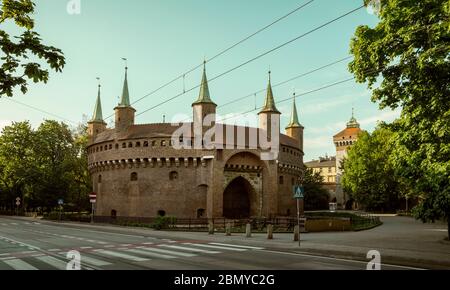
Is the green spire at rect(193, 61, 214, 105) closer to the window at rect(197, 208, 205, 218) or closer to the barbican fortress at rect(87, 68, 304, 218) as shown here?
the barbican fortress at rect(87, 68, 304, 218)

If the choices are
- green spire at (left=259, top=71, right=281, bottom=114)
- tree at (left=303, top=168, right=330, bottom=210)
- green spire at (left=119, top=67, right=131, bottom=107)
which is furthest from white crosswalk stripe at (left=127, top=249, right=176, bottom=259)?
tree at (left=303, top=168, right=330, bottom=210)

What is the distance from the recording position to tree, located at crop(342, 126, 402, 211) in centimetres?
6053

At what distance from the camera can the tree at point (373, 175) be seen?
60.5m

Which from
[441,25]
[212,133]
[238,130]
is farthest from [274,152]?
[441,25]

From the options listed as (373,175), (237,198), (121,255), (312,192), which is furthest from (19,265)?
(312,192)

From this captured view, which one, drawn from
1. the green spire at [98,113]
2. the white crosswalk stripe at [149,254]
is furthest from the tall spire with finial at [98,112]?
the white crosswalk stripe at [149,254]

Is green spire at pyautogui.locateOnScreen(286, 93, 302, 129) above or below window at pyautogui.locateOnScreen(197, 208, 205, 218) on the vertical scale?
above

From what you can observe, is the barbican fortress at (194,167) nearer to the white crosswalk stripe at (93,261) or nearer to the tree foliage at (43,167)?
the tree foliage at (43,167)

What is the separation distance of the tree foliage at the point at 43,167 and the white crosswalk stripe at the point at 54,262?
4637 cm

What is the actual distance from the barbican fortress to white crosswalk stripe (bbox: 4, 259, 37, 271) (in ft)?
88.3

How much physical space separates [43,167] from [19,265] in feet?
167

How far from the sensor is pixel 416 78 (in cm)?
1388
